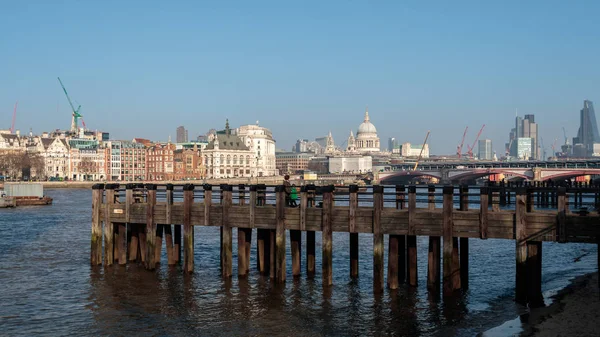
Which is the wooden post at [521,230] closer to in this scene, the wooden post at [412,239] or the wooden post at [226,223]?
the wooden post at [412,239]

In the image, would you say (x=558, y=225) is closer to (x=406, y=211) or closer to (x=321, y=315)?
(x=406, y=211)

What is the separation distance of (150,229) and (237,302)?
712cm

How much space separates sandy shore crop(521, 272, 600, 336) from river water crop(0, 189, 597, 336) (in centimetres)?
117

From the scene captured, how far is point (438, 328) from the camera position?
22.9 m

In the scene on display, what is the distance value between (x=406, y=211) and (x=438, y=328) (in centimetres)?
461

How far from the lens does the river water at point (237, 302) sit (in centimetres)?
2341

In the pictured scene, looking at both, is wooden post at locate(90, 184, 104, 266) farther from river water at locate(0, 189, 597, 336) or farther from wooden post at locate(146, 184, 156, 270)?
wooden post at locate(146, 184, 156, 270)

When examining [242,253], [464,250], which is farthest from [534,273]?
[242,253]

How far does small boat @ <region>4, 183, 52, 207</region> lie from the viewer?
325 feet

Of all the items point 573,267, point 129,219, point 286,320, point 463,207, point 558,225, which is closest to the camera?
point 558,225

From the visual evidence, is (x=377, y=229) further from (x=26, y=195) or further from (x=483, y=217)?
(x=26, y=195)

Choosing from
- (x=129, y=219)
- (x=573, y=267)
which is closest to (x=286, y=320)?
(x=129, y=219)

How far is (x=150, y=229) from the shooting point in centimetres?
3197

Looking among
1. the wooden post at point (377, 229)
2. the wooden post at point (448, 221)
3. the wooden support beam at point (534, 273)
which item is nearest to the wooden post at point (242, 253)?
the wooden post at point (377, 229)
